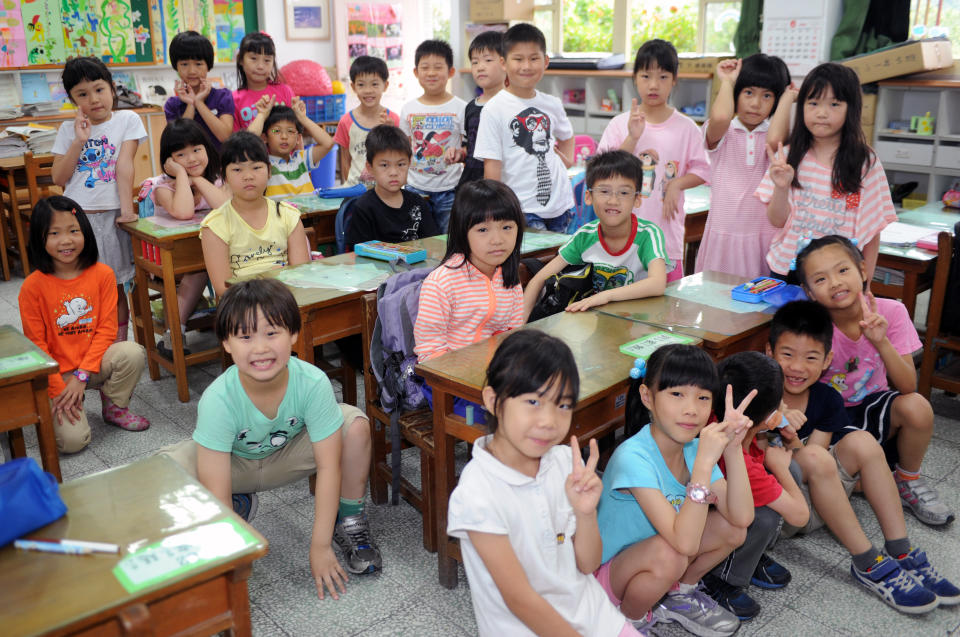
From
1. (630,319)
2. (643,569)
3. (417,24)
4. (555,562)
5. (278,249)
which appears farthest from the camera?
(417,24)

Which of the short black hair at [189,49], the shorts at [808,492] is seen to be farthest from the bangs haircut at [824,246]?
the short black hair at [189,49]

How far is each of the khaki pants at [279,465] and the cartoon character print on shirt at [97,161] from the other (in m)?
1.99

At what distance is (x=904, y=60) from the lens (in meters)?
5.13

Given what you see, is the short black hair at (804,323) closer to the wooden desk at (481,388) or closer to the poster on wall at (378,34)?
the wooden desk at (481,388)

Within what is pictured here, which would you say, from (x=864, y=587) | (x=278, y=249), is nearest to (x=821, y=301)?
(x=864, y=587)

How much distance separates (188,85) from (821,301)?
3.21 metres

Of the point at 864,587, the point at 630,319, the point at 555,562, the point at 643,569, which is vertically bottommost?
the point at 864,587

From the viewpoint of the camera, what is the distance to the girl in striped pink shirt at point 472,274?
7.00ft

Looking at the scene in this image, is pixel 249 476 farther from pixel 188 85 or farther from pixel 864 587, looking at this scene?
pixel 188 85

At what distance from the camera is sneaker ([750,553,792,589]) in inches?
81.0

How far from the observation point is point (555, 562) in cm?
151

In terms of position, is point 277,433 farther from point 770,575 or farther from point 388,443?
point 770,575

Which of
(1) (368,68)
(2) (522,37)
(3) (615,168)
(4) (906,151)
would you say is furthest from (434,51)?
(4) (906,151)

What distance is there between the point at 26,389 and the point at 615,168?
5.60ft
